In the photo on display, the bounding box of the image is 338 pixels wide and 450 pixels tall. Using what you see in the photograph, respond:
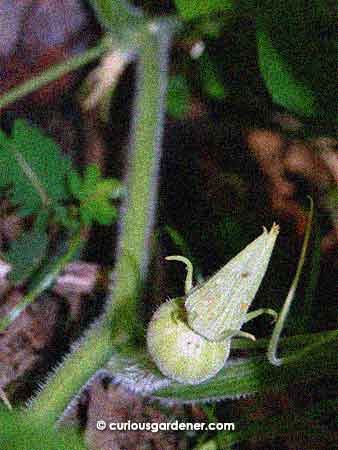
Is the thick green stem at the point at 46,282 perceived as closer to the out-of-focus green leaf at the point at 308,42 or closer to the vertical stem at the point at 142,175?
the vertical stem at the point at 142,175

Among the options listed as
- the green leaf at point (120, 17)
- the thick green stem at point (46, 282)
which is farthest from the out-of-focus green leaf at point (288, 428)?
the green leaf at point (120, 17)

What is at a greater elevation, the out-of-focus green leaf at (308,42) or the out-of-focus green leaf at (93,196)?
the out-of-focus green leaf at (308,42)

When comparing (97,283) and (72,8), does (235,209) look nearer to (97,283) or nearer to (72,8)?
(97,283)

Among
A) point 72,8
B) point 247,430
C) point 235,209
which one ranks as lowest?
point 247,430

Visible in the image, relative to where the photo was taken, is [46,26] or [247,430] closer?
[247,430]

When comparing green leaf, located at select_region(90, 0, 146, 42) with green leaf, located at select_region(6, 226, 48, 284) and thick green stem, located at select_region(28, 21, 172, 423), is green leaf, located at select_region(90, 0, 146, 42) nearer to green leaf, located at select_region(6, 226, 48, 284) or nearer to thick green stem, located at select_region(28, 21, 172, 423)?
thick green stem, located at select_region(28, 21, 172, 423)

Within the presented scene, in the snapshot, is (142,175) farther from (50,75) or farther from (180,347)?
(180,347)

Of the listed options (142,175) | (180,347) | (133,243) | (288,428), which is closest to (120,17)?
(142,175)

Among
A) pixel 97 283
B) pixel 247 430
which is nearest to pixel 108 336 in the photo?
pixel 97 283
